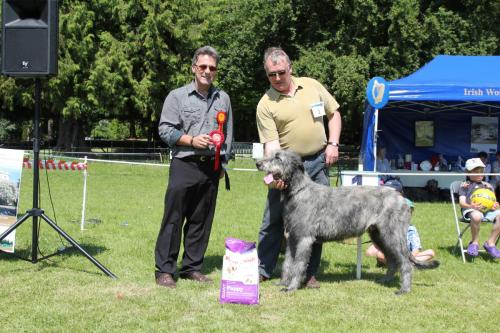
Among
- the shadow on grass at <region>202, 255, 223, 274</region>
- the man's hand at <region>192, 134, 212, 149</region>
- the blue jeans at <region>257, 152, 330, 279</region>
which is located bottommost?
the shadow on grass at <region>202, 255, 223, 274</region>

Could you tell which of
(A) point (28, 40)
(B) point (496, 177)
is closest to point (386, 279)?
(A) point (28, 40)

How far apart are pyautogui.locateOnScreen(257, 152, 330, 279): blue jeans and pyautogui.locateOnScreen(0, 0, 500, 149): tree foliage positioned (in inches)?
589

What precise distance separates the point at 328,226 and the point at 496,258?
8.92 ft

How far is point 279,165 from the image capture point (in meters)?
4.81

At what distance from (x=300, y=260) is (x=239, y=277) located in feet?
2.14

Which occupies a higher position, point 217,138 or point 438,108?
point 438,108

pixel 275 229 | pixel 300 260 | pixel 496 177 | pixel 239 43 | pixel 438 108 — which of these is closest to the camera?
pixel 300 260

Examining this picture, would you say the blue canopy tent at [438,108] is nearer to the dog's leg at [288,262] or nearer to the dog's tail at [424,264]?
the dog's tail at [424,264]

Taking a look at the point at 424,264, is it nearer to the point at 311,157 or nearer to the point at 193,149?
the point at 311,157

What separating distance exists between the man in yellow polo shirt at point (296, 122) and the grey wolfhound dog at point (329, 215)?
0.66 feet

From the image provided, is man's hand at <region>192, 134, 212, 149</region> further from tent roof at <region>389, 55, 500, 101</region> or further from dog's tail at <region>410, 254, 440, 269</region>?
tent roof at <region>389, 55, 500, 101</region>

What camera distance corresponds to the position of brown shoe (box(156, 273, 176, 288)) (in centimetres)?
509

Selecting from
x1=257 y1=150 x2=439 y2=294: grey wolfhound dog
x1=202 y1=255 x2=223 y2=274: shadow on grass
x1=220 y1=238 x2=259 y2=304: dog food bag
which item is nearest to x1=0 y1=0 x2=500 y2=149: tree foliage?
x1=202 y1=255 x2=223 y2=274: shadow on grass

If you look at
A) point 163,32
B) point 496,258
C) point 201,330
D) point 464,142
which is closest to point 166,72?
point 163,32
